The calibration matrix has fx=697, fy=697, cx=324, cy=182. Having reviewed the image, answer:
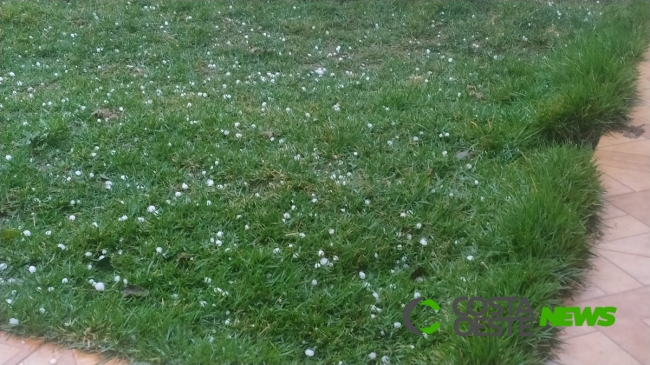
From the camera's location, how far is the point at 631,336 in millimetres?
2506

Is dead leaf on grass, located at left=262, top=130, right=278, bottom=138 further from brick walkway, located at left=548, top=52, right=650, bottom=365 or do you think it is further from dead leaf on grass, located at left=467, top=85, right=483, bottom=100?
brick walkway, located at left=548, top=52, right=650, bottom=365

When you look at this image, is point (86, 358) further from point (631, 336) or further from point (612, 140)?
point (612, 140)

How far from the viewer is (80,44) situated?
209 inches

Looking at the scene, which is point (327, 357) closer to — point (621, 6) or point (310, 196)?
point (310, 196)

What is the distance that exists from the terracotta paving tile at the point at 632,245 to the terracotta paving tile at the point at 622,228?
3 centimetres

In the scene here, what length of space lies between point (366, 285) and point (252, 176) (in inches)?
40.0

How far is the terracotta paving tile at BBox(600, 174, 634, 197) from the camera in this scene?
345 cm

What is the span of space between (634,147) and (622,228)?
2.98 feet

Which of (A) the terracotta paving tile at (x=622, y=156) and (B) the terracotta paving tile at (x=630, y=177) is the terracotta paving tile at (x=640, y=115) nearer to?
(A) the terracotta paving tile at (x=622, y=156)

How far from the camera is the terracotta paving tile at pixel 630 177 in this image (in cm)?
351

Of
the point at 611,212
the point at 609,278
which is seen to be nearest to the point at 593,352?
the point at 609,278

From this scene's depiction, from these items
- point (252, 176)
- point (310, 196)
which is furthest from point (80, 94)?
point (310, 196)

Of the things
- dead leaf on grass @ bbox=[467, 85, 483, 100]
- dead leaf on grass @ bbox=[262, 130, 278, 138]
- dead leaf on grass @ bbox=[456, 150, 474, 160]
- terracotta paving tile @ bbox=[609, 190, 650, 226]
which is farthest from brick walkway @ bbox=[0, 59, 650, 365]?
dead leaf on grass @ bbox=[262, 130, 278, 138]

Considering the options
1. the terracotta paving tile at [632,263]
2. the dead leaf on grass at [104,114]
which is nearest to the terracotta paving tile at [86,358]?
the dead leaf on grass at [104,114]
